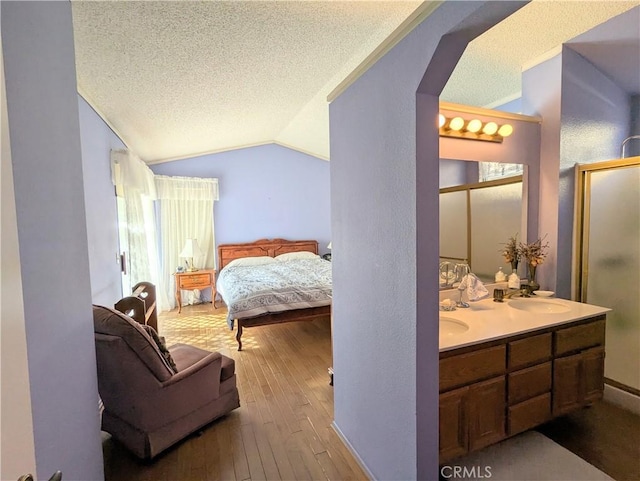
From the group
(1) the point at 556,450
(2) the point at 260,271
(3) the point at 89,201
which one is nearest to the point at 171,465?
(3) the point at 89,201

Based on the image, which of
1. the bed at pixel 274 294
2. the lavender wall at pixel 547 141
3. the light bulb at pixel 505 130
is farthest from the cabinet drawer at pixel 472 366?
the bed at pixel 274 294

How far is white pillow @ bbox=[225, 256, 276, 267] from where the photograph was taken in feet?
17.0

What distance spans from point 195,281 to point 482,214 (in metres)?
4.31

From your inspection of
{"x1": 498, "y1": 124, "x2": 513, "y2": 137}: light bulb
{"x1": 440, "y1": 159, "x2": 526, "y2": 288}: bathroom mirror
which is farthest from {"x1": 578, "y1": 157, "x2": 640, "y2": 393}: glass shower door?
{"x1": 498, "y1": 124, "x2": 513, "y2": 137}: light bulb

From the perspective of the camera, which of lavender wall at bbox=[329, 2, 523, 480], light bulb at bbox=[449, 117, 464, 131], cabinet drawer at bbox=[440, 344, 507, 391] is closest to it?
lavender wall at bbox=[329, 2, 523, 480]

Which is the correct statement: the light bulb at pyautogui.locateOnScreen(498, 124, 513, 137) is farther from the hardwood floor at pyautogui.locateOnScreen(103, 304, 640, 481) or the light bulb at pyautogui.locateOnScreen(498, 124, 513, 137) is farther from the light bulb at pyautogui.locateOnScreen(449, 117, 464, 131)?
the hardwood floor at pyautogui.locateOnScreen(103, 304, 640, 481)

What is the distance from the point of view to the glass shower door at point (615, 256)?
90.9 inches

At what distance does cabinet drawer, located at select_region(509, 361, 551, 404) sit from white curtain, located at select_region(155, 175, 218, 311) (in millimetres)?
4855

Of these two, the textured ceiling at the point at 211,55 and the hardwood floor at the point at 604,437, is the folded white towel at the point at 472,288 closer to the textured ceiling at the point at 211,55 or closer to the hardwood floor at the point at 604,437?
the hardwood floor at the point at 604,437

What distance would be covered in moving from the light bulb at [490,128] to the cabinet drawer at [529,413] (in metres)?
1.76

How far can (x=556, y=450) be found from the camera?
5.91ft

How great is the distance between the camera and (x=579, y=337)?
1.87m

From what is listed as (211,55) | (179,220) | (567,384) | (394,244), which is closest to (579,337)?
(567,384)

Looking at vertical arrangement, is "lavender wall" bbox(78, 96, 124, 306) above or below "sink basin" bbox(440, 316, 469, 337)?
above
